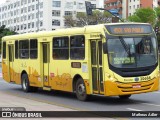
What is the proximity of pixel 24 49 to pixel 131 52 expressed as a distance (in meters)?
7.64

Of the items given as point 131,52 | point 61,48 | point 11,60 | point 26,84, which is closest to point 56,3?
point 11,60

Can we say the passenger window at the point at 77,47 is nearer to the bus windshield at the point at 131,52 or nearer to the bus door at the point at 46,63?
the bus windshield at the point at 131,52

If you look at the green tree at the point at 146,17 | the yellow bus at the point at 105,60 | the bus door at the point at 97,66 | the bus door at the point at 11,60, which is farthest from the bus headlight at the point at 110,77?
the green tree at the point at 146,17

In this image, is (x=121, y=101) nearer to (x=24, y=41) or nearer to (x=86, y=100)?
(x=86, y=100)

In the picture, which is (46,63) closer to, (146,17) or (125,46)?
(125,46)

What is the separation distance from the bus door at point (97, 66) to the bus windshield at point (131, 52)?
0.49 metres

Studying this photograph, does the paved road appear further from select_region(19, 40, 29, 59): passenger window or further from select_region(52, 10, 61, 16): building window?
select_region(52, 10, 61, 16): building window

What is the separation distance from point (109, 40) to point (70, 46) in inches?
97.5

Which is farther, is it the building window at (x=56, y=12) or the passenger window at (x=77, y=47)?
the building window at (x=56, y=12)

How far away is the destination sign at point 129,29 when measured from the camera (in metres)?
16.0

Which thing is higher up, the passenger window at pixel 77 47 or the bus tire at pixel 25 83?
the passenger window at pixel 77 47

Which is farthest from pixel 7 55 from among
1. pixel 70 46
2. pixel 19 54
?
pixel 70 46

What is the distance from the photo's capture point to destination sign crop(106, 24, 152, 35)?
16.0m

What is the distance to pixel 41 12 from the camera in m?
136
